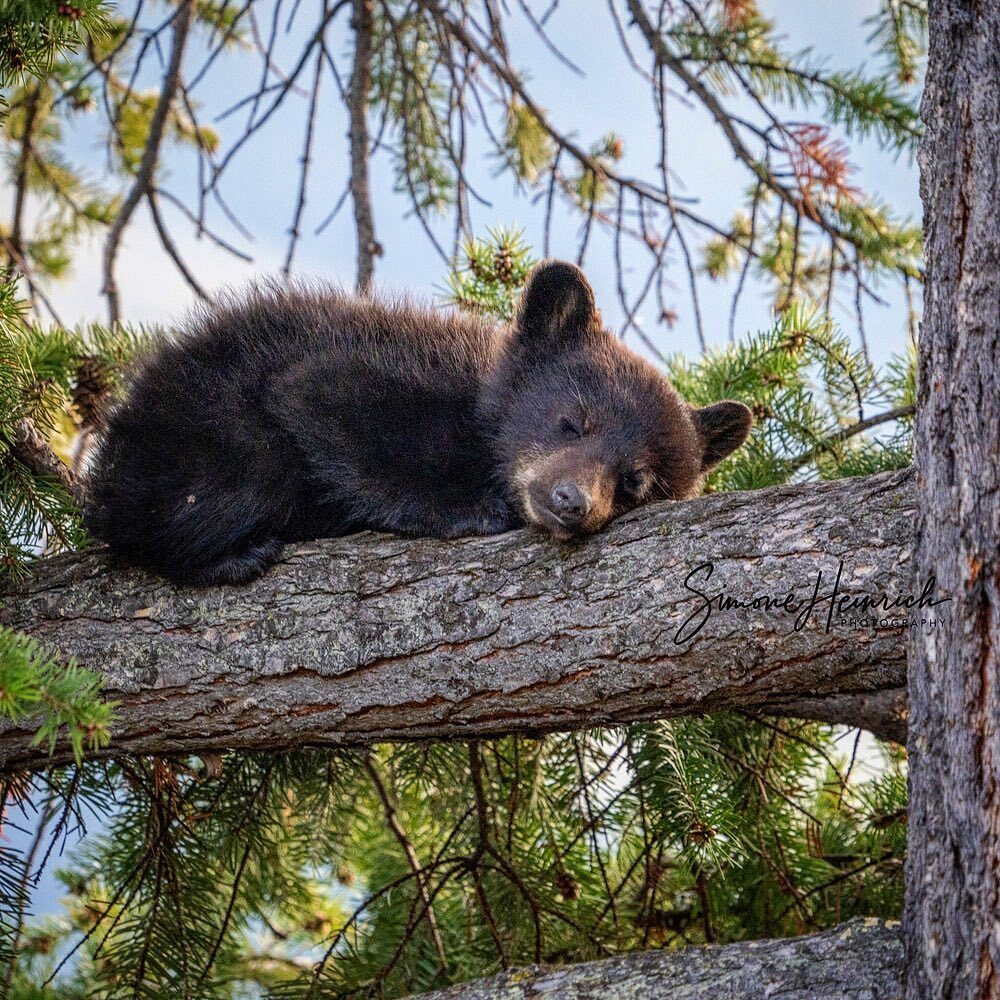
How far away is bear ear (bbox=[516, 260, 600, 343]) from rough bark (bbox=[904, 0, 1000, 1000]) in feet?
5.83

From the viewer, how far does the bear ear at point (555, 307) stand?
13.1 feet

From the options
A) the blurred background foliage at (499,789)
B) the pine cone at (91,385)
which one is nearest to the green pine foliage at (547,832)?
the blurred background foliage at (499,789)

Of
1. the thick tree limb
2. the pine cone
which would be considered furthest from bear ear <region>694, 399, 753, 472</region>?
the pine cone

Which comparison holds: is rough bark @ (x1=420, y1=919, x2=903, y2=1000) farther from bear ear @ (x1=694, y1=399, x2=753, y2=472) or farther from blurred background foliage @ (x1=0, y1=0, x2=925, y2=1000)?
bear ear @ (x1=694, y1=399, x2=753, y2=472)

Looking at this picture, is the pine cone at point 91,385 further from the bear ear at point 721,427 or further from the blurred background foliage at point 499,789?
the bear ear at point 721,427

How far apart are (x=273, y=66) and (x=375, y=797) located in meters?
3.79

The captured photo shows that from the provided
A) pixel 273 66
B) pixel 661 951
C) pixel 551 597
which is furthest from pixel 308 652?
pixel 273 66

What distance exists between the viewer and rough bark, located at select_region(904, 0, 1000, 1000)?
2006 mm

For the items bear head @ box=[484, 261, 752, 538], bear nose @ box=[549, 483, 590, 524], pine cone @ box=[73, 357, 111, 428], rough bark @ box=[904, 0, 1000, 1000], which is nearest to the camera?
rough bark @ box=[904, 0, 1000, 1000]

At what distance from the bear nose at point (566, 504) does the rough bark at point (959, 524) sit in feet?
3.28

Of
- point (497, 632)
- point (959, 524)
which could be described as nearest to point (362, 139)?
point (497, 632)

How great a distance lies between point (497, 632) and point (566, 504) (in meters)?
0.43

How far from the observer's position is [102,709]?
192 cm

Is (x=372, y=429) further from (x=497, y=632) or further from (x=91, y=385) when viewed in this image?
(x=91, y=385)
